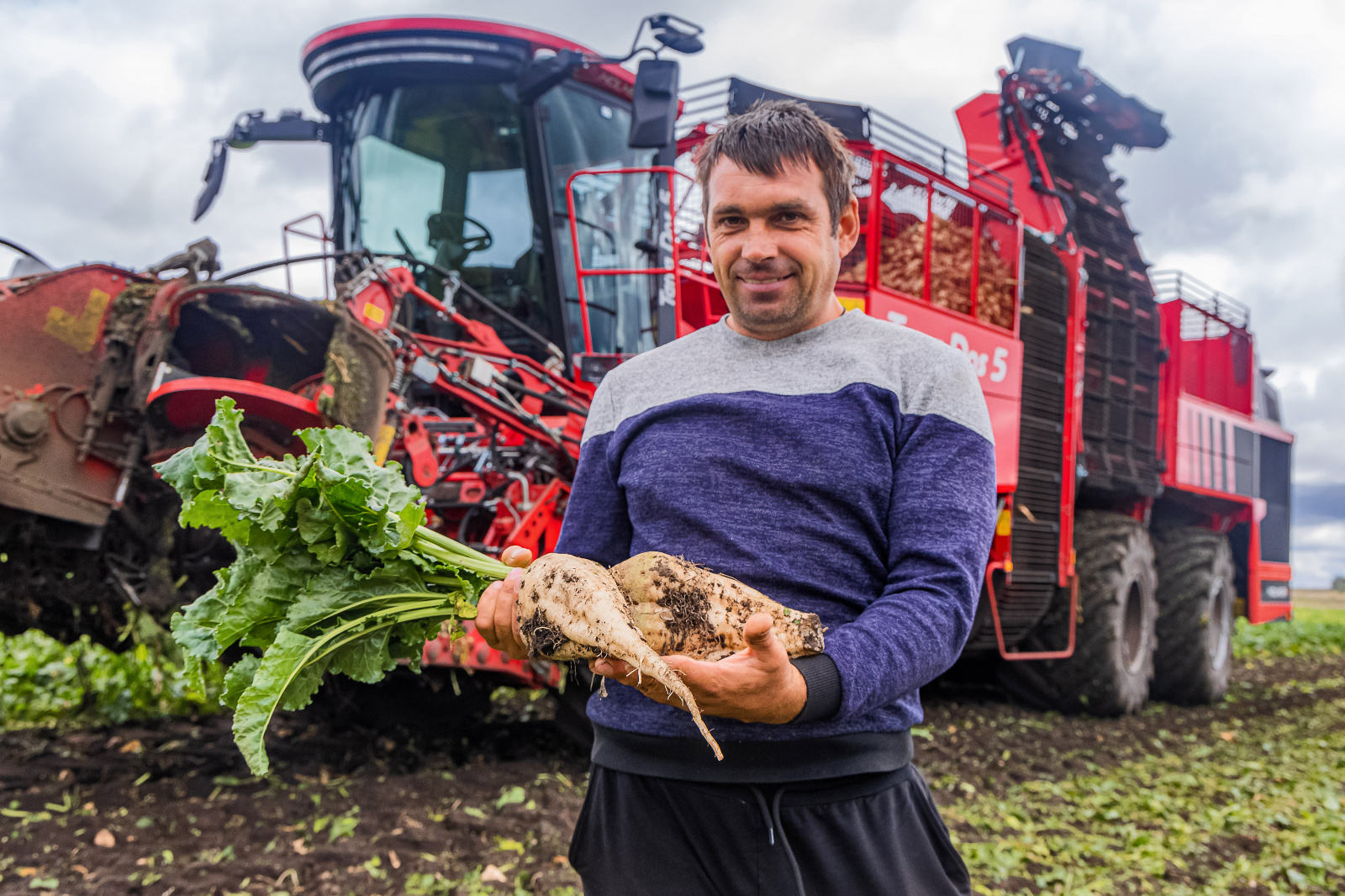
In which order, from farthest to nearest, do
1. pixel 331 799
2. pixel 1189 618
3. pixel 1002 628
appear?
pixel 1189 618, pixel 1002 628, pixel 331 799

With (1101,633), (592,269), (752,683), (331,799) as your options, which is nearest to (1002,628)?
(1101,633)

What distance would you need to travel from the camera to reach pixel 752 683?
127 centimetres

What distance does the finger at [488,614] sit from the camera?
67.2 inches

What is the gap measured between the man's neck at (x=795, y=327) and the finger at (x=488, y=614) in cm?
63

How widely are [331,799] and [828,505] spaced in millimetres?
3549

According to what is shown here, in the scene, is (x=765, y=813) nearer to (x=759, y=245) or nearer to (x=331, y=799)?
(x=759, y=245)

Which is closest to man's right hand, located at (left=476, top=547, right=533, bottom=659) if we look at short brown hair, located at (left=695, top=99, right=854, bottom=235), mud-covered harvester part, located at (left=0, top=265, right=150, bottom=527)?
short brown hair, located at (left=695, top=99, right=854, bottom=235)

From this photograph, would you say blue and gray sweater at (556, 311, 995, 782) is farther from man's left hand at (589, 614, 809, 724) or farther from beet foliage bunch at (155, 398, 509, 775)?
beet foliage bunch at (155, 398, 509, 775)

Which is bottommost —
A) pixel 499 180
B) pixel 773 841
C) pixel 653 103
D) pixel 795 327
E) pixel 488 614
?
pixel 773 841

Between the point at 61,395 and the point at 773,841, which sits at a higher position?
the point at 61,395

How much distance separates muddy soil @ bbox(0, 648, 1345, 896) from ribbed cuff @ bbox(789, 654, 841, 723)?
2287 millimetres

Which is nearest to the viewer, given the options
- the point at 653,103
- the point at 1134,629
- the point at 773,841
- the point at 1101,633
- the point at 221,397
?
the point at 773,841

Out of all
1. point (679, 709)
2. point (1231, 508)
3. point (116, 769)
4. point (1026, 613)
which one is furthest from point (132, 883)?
point (1231, 508)

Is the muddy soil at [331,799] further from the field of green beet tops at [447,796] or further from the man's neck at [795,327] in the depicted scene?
the man's neck at [795,327]
